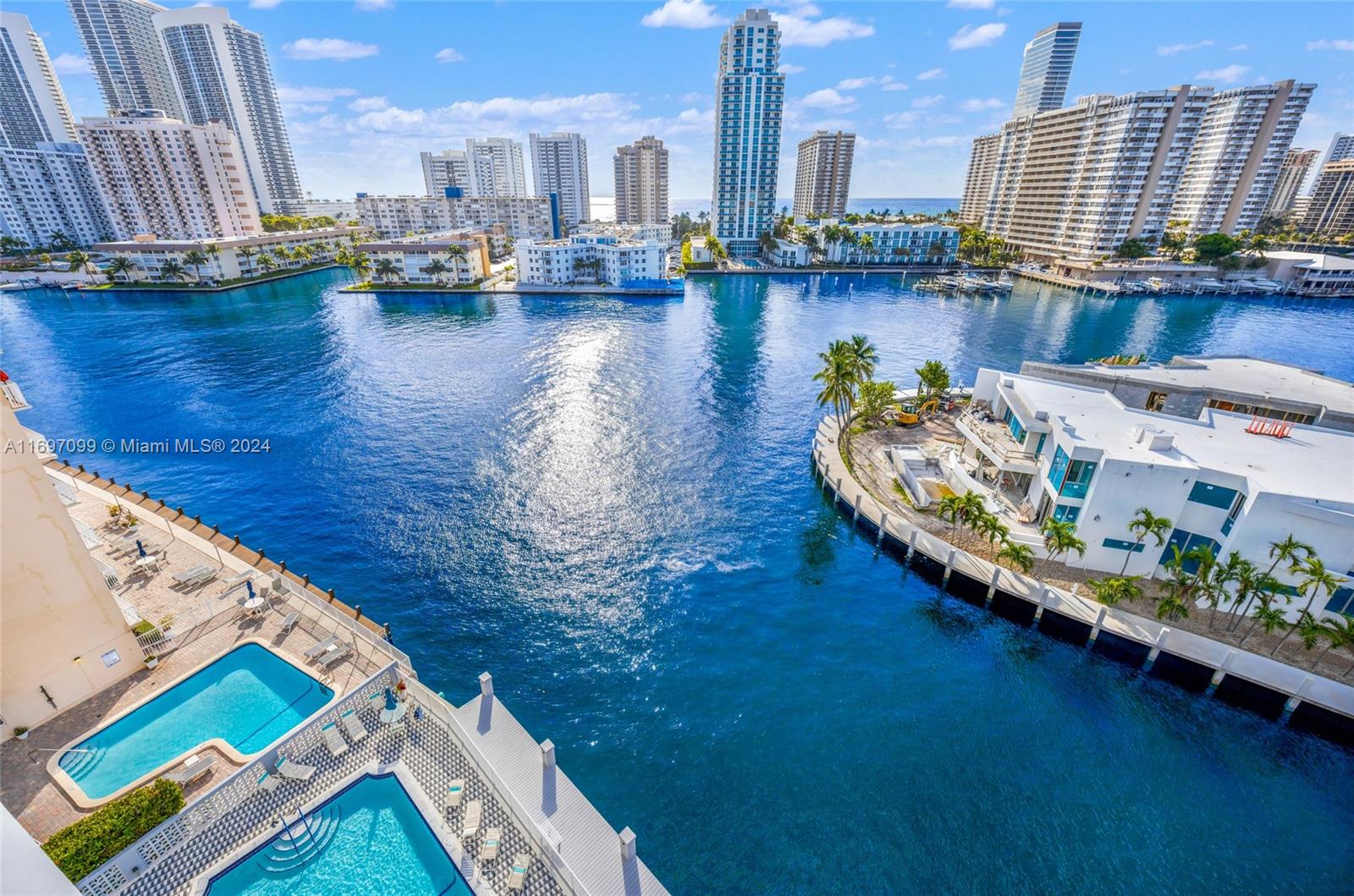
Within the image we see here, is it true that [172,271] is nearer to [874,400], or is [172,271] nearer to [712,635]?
[874,400]

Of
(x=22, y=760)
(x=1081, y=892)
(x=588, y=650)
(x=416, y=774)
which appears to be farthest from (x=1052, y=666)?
(x=22, y=760)

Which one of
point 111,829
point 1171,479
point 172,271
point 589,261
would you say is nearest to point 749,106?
point 589,261

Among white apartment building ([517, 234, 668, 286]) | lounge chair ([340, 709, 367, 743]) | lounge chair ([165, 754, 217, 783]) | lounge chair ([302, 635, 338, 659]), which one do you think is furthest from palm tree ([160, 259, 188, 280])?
lounge chair ([340, 709, 367, 743])

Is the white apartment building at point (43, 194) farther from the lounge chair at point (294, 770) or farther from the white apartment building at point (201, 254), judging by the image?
the lounge chair at point (294, 770)

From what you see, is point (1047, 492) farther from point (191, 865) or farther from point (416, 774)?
point (191, 865)

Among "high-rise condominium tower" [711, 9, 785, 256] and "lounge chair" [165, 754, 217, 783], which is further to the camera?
"high-rise condominium tower" [711, 9, 785, 256]

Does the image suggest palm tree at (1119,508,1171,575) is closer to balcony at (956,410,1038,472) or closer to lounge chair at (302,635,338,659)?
balcony at (956,410,1038,472)

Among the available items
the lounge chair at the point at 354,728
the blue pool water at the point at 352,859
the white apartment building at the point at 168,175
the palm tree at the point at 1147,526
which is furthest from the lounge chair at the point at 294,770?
the white apartment building at the point at 168,175
